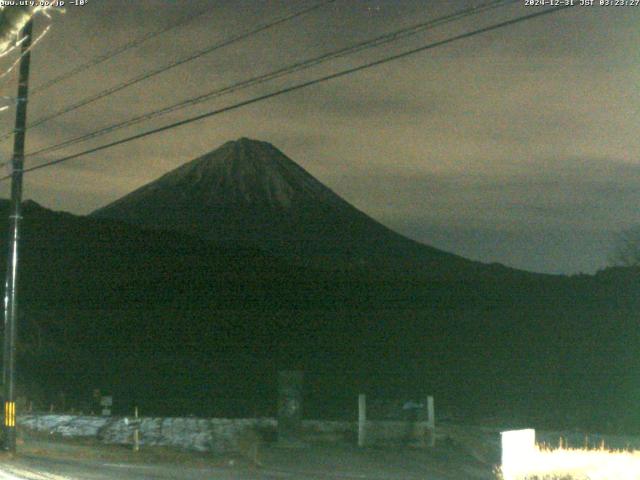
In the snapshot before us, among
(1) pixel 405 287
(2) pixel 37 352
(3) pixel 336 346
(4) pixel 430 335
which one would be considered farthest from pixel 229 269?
(2) pixel 37 352

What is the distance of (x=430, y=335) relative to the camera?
253 feet

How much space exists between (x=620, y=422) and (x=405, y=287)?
6085 cm

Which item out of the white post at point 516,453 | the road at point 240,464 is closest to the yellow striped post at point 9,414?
the road at point 240,464

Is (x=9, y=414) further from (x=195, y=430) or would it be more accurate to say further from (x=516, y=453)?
(x=195, y=430)

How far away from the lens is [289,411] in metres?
24.5

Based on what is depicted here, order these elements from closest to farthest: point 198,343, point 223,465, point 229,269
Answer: point 223,465
point 198,343
point 229,269

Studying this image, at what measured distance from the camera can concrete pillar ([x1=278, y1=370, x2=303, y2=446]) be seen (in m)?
24.4

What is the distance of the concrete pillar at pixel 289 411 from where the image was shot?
24.4m

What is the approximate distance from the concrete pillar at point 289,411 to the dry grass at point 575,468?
967cm

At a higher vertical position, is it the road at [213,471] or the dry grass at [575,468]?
the dry grass at [575,468]

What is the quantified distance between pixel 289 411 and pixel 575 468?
1161 cm

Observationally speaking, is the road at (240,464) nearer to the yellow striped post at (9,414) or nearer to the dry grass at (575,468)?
the yellow striped post at (9,414)

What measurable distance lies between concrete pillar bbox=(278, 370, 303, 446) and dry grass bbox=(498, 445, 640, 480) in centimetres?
967

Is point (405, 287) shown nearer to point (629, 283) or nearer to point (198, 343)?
point (198, 343)
